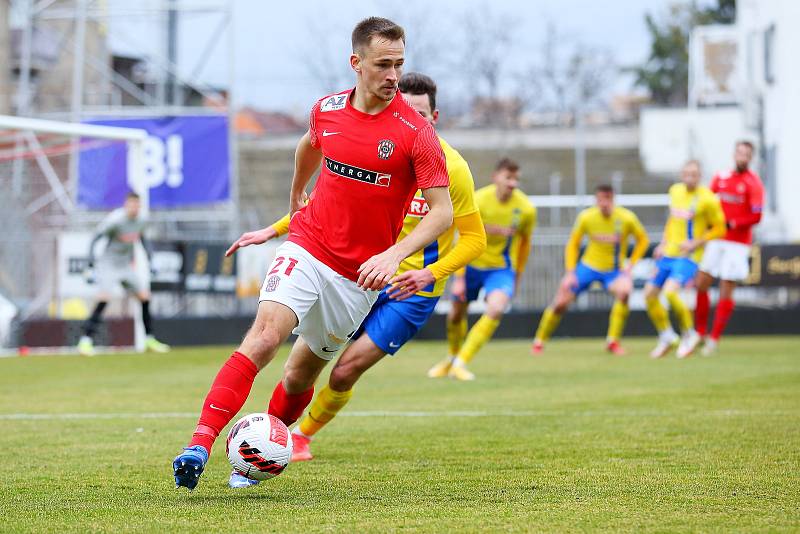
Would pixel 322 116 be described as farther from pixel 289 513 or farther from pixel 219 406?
pixel 289 513

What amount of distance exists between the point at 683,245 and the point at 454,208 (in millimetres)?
10108

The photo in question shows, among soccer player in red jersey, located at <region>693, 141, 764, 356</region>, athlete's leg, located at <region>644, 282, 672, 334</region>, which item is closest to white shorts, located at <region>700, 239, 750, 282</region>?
soccer player in red jersey, located at <region>693, 141, 764, 356</region>

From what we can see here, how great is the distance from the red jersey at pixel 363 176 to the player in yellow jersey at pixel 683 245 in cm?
1086

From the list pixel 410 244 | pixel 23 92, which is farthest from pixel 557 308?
pixel 23 92

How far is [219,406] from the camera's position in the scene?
5.41m

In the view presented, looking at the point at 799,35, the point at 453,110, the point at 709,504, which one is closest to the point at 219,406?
the point at 709,504

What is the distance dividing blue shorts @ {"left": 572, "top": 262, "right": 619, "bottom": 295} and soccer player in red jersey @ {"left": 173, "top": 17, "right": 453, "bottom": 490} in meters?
11.7

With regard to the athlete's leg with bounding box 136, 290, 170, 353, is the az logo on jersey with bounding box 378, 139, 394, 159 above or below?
above

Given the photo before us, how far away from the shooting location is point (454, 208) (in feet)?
21.5

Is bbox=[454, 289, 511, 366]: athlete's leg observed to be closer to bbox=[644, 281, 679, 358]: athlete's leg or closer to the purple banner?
bbox=[644, 281, 679, 358]: athlete's leg

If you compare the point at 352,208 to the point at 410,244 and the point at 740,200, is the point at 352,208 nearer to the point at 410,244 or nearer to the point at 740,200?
the point at 410,244

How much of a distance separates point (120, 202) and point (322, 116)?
17159mm

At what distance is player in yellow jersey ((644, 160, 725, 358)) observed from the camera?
16.3 meters

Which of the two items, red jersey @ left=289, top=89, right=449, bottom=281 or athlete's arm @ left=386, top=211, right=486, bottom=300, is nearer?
red jersey @ left=289, top=89, right=449, bottom=281
